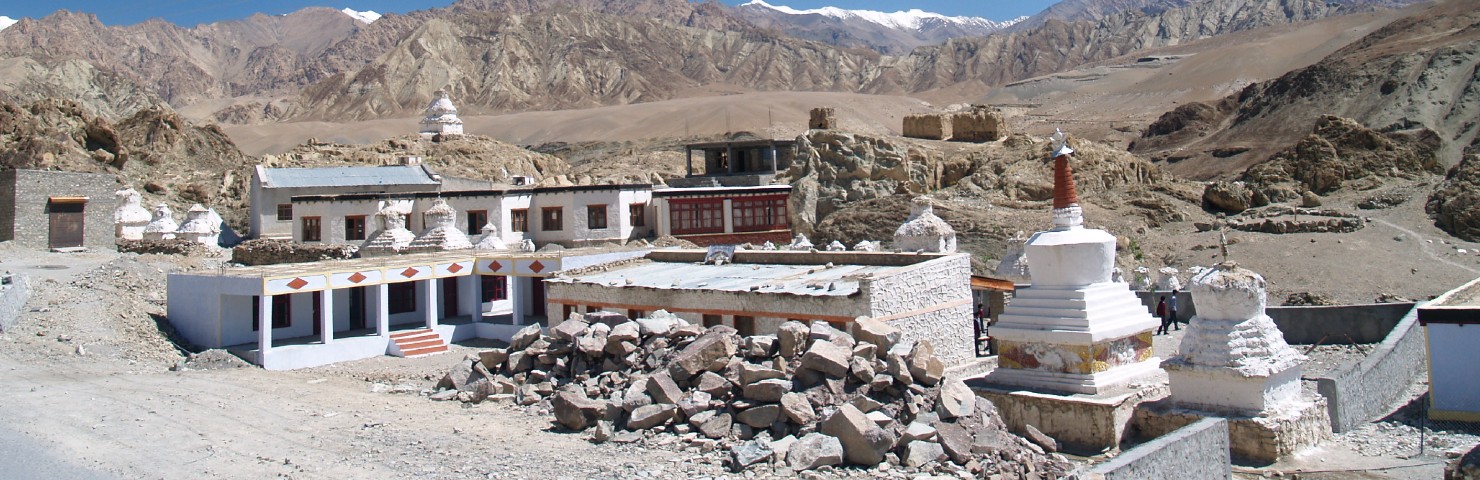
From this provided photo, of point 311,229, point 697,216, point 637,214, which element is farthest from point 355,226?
point 697,216

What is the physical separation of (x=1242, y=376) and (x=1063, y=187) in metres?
3.92

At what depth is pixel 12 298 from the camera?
21.1 m

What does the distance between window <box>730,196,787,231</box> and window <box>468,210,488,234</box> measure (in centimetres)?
A: 741

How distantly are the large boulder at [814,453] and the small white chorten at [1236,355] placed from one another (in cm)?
466

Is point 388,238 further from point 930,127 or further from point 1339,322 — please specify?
point 930,127

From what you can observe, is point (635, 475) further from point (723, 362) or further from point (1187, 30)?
point (1187, 30)

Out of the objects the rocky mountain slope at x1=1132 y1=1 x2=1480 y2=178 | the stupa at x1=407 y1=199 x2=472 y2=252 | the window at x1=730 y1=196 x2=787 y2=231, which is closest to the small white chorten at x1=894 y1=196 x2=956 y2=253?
the stupa at x1=407 y1=199 x2=472 y2=252

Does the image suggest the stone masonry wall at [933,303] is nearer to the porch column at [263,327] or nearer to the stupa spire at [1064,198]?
the stupa spire at [1064,198]

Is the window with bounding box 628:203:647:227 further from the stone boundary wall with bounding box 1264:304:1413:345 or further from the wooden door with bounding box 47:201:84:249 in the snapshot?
the stone boundary wall with bounding box 1264:304:1413:345

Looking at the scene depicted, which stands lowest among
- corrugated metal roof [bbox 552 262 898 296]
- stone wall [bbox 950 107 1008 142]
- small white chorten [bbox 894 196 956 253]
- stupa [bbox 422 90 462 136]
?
corrugated metal roof [bbox 552 262 898 296]

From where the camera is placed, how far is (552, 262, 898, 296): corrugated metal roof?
717 inches

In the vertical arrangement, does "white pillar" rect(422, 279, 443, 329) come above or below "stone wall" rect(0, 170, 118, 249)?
below

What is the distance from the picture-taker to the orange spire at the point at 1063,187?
15984 mm

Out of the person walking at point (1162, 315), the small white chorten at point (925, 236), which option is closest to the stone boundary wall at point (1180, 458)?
the person walking at point (1162, 315)
